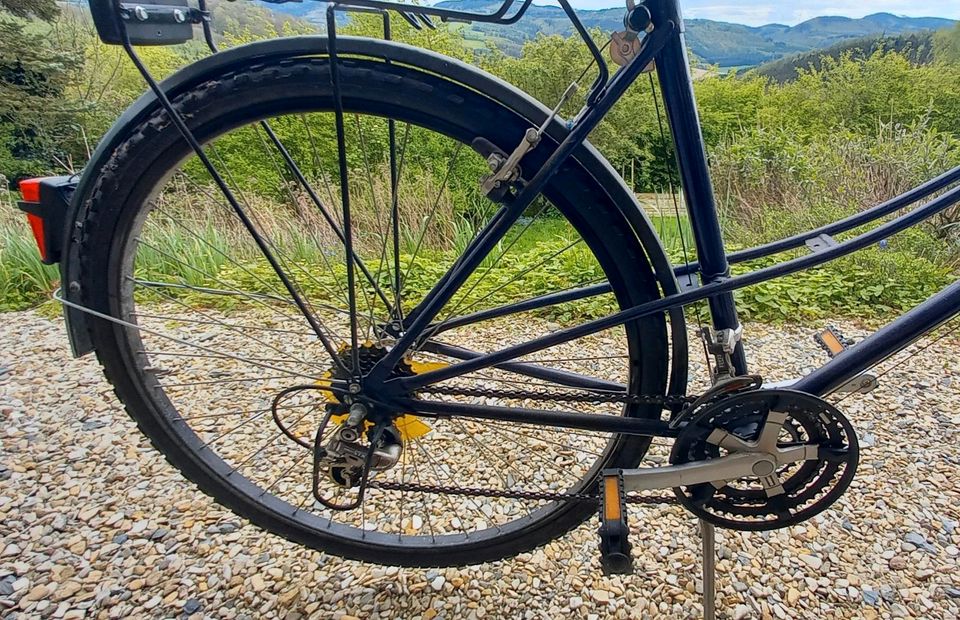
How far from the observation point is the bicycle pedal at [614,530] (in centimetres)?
126

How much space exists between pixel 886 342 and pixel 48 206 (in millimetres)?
1877

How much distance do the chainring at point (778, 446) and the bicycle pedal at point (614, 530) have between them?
0.16m

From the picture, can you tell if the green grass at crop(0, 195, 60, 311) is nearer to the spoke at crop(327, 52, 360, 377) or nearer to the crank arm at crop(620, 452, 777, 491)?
the spoke at crop(327, 52, 360, 377)

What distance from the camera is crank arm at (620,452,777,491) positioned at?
128cm

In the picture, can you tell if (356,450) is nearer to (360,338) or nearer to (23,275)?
(360,338)

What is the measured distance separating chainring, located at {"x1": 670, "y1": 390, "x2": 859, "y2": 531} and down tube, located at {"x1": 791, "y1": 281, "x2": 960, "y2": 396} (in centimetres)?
7

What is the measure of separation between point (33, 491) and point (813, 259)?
257 cm

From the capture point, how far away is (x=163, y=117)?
1.16 meters

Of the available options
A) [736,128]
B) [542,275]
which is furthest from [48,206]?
[736,128]

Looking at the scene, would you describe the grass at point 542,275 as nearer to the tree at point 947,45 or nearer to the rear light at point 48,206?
the rear light at point 48,206

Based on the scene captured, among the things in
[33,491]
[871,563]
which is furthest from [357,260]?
[871,563]

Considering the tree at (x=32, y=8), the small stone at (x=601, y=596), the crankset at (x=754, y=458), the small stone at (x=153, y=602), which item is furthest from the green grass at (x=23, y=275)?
A: the tree at (x=32, y=8)

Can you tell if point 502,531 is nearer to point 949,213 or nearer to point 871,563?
point 871,563

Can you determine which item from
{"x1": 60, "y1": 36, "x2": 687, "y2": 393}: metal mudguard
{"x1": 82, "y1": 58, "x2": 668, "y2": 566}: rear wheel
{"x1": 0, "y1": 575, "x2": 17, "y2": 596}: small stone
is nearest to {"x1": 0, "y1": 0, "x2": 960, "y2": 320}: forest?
{"x1": 60, "y1": 36, "x2": 687, "y2": 393}: metal mudguard
